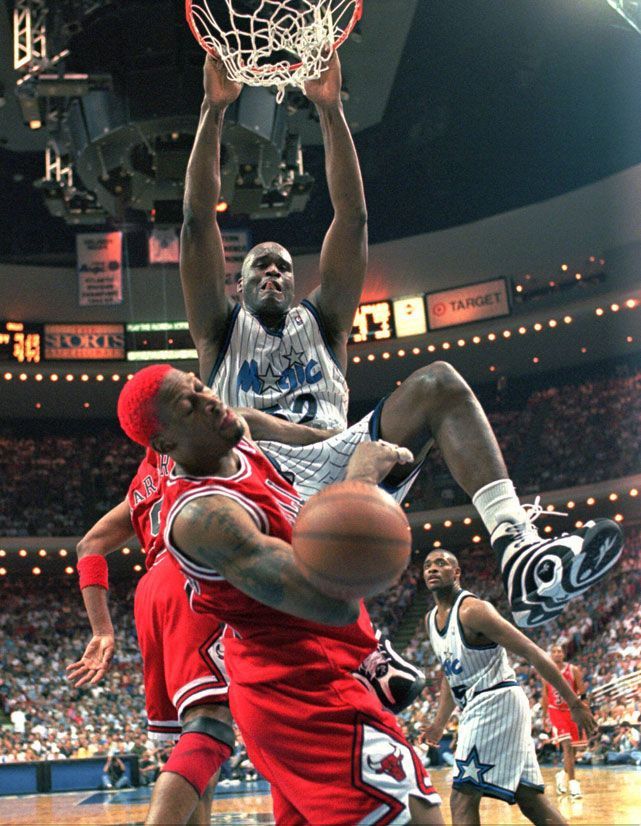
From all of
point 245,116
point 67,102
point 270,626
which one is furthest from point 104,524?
point 67,102

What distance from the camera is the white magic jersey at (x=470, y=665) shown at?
22.0 feet

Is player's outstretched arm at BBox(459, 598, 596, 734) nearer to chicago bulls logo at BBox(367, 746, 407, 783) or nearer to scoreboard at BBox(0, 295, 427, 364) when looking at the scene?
chicago bulls logo at BBox(367, 746, 407, 783)

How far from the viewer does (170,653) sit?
4.37 meters

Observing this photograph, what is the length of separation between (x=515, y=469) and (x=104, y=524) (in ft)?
74.2

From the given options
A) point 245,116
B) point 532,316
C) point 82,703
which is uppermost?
point 245,116

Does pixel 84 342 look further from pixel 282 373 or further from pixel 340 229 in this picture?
pixel 282 373

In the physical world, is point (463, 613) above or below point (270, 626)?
below

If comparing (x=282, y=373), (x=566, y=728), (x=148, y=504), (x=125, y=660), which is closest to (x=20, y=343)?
(x=125, y=660)

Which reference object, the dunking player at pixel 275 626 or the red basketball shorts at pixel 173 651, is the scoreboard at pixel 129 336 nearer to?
the red basketball shorts at pixel 173 651

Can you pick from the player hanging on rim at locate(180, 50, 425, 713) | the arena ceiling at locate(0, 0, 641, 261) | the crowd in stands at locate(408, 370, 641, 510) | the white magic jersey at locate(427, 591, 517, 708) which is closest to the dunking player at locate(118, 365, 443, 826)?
the player hanging on rim at locate(180, 50, 425, 713)

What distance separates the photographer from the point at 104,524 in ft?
16.4

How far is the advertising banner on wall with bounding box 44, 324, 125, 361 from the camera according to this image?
2691cm

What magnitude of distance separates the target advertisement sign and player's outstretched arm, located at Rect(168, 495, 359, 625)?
2388 cm

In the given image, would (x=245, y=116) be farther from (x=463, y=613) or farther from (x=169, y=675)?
(x=169, y=675)
